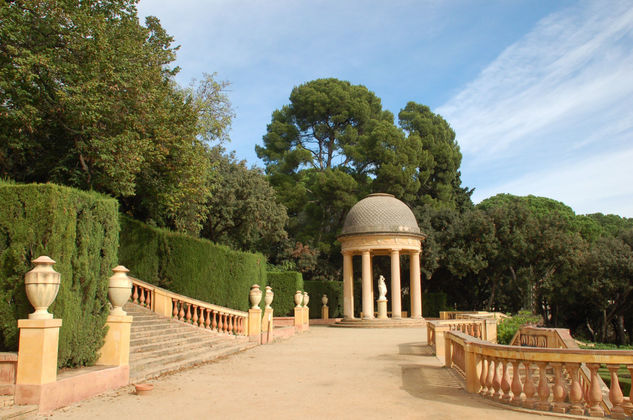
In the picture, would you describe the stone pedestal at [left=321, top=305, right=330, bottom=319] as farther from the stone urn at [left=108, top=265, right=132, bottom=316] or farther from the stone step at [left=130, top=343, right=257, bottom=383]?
the stone urn at [left=108, top=265, right=132, bottom=316]

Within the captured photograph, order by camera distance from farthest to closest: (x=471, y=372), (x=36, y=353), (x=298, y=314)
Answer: (x=298, y=314)
(x=471, y=372)
(x=36, y=353)

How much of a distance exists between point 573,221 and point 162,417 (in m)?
64.1

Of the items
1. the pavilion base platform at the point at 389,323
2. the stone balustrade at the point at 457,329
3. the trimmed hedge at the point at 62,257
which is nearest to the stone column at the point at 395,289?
the pavilion base platform at the point at 389,323

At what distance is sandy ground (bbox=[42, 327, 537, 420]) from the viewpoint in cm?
767

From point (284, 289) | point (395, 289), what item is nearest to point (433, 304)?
point (395, 289)

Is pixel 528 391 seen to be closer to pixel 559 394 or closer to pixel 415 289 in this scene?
pixel 559 394

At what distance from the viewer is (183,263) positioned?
70.4 ft

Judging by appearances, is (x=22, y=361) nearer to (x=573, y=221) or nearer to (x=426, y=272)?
(x=426, y=272)

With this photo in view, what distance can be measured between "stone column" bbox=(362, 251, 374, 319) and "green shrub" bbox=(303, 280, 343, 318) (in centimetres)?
624

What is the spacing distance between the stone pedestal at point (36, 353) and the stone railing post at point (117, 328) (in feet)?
Result: 7.14

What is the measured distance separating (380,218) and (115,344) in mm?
28368

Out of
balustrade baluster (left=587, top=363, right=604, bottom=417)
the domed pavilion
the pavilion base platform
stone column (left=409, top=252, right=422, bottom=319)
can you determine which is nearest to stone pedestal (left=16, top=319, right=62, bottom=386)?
balustrade baluster (left=587, top=363, right=604, bottom=417)

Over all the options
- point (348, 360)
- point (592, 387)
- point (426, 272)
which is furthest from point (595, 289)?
point (592, 387)

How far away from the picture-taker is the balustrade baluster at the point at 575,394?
7277 millimetres
